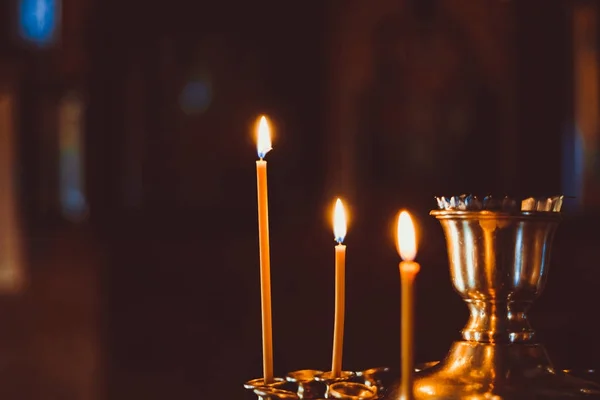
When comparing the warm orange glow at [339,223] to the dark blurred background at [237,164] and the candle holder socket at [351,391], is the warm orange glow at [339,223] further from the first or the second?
the dark blurred background at [237,164]

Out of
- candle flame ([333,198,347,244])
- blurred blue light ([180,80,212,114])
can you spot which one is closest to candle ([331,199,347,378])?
candle flame ([333,198,347,244])

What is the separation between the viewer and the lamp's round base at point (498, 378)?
55cm

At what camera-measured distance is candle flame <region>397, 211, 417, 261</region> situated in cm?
47

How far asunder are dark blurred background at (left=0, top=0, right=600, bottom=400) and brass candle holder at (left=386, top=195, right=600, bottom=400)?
214cm

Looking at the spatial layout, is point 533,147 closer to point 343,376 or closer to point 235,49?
point 235,49

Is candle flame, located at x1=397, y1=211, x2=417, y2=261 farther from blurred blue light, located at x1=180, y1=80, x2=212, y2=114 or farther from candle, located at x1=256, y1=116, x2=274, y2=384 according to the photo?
blurred blue light, located at x1=180, y1=80, x2=212, y2=114

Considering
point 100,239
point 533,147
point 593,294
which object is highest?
point 533,147

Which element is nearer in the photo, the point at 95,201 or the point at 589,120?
the point at 589,120

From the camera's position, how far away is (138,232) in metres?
2.88

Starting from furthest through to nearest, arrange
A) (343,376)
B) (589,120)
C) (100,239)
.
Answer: (100,239) → (589,120) → (343,376)

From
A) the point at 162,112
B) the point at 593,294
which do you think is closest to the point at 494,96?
the point at 593,294

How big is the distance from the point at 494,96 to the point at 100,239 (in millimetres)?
1425

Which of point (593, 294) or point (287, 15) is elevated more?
point (287, 15)

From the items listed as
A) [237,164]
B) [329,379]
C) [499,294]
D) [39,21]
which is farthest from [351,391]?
[39,21]
